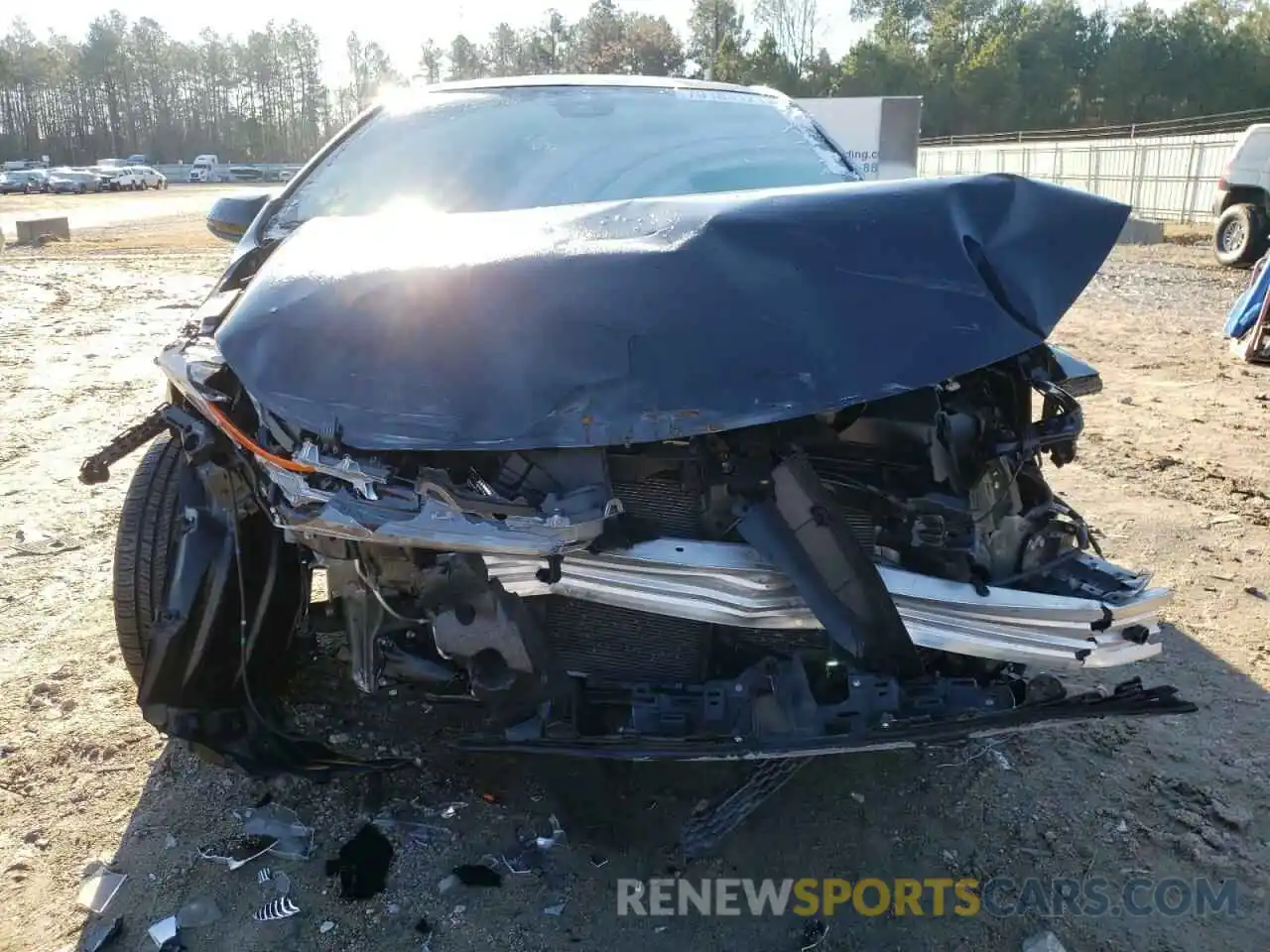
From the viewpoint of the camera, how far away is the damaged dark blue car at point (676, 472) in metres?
1.83

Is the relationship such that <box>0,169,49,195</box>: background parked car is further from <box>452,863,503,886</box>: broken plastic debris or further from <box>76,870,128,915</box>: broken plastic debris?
<box>452,863,503,886</box>: broken plastic debris

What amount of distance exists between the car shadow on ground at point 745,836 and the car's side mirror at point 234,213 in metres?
1.70

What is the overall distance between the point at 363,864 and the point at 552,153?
2.18m

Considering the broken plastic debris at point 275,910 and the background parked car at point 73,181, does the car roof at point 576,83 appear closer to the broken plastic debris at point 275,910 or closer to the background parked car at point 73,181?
the broken plastic debris at point 275,910

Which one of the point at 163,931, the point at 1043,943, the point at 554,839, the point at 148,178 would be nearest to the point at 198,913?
the point at 163,931

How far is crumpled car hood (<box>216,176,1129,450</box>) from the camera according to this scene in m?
1.80

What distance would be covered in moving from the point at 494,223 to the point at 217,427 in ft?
2.59

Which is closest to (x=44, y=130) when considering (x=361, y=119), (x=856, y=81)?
(x=856, y=81)

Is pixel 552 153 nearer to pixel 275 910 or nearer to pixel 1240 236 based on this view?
pixel 275 910

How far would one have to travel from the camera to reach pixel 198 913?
212cm

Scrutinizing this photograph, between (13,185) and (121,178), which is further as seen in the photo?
(121,178)

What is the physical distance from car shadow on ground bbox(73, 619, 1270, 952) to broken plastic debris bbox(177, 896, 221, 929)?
2 cm

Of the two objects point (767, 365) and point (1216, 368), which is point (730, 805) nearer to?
point (767, 365)

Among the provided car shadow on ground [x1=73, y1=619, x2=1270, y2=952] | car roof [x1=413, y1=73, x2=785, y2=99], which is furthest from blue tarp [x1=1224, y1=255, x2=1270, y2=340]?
car shadow on ground [x1=73, y1=619, x2=1270, y2=952]
